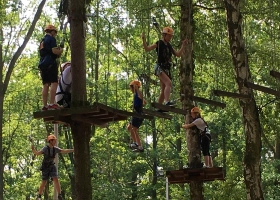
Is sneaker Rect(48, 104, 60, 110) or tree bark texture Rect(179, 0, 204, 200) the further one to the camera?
tree bark texture Rect(179, 0, 204, 200)

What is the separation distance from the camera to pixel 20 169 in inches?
1512

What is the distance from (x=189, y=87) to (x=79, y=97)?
521 cm

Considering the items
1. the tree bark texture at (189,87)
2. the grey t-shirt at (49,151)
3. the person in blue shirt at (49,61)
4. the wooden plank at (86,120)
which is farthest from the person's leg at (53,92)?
the tree bark texture at (189,87)

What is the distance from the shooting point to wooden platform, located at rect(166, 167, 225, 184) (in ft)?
40.3

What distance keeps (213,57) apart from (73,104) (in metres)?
7.02

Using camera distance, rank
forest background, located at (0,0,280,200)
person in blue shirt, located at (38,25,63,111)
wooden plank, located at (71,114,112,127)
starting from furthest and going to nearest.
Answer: forest background, located at (0,0,280,200)
person in blue shirt, located at (38,25,63,111)
wooden plank, located at (71,114,112,127)

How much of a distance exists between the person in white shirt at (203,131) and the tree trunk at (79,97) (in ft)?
11.4

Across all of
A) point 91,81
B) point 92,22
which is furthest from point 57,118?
point 91,81

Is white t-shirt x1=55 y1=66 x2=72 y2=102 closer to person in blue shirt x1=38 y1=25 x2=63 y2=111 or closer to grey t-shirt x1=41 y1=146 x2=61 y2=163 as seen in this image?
person in blue shirt x1=38 y1=25 x2=63 y2=111

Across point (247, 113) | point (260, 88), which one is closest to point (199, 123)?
point (247, 113)

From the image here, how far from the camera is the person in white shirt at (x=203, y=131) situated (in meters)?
12.1

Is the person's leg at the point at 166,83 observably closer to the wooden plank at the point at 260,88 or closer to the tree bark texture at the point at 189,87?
the wooden plank at the point at 260,88

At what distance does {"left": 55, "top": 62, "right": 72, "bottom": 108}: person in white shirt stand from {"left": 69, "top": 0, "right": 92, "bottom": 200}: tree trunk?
0.26 m

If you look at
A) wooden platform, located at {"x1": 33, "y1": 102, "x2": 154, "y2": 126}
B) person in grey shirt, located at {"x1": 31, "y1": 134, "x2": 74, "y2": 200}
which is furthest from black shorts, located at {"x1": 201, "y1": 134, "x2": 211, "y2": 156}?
wooden platform, located at {"x1": 33, "y1": 102, "x2": 154, "y2": 126}
